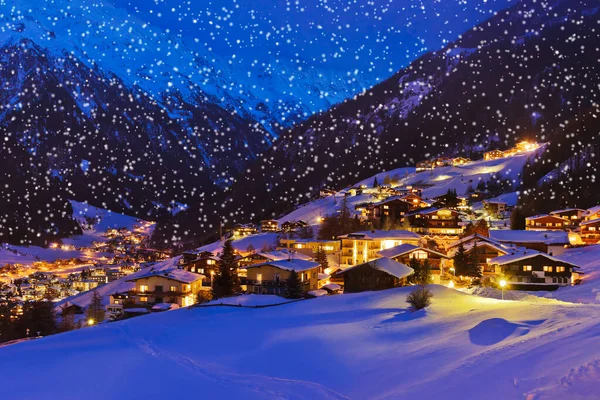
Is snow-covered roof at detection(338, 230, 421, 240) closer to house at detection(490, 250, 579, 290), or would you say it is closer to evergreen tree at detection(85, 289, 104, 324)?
house at detection(490, 250, 579, 290)

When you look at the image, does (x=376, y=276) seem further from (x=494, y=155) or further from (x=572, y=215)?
(x=494, y=155)

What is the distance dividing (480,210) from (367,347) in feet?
168

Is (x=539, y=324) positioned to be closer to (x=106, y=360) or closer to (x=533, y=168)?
(x=106, y=360)

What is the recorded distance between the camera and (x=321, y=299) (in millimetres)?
21062

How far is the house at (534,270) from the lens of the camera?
26.2 meters

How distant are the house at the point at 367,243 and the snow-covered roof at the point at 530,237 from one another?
21.4 ft

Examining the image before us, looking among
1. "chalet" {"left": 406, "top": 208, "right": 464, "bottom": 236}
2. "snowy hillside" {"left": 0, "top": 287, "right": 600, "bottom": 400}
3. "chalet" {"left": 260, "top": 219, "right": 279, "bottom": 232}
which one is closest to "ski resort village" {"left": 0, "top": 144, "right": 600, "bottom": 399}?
"snowy hillside" {"left": 0, "top": 287, "right": 600, "bottom": 400}

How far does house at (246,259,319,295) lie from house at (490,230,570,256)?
14659mm

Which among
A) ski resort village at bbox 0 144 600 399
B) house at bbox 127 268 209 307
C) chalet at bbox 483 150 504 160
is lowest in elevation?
house at bbox 127 268 209 307

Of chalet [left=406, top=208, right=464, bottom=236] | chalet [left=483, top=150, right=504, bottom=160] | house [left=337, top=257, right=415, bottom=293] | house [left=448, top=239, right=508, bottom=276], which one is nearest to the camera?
house [left=337, top=257, right=415, bottom=293]

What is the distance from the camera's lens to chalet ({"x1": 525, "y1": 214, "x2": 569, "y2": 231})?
4644cm

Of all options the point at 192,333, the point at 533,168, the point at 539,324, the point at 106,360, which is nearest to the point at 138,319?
the point at 192,333

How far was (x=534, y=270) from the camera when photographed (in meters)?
26.9

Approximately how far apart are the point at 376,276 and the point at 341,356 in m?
15.0
